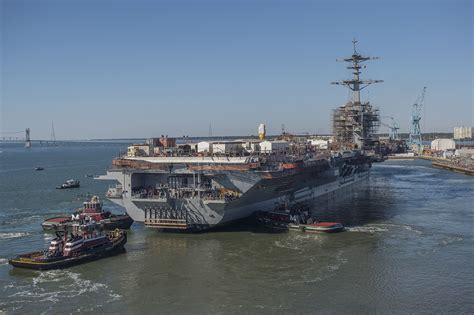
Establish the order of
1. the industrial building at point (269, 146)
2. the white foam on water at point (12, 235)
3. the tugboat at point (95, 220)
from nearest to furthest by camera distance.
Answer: the white foam on water at point (12, 235)
the tugboat at point (95, 220)
the industrial building at point (269, 146)

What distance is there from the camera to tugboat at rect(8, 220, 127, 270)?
29.4 metres

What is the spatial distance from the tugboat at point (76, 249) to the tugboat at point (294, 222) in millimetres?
12141

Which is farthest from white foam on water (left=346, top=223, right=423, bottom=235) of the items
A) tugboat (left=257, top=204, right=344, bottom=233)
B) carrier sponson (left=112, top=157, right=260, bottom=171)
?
carrier sponson (left=112, top=157, right=260, bottom=171)

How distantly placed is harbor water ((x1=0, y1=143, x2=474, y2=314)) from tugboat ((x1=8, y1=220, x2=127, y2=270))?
0.64m

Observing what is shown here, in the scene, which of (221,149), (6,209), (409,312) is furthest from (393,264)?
(6,209)

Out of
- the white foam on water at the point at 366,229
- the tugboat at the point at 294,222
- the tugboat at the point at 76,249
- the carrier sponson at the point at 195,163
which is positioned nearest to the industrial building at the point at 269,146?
the tugboat at the point at 294,222

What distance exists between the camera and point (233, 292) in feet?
83.8

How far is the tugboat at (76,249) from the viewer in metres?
29.4

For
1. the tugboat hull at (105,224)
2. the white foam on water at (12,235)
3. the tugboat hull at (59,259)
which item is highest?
the tugboat hull at (105,224)

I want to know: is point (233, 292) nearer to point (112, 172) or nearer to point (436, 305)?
point (436, 305)

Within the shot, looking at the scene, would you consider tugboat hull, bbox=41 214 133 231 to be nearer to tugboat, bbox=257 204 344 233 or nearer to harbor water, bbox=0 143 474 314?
harbor water, bbox=0 143 474 314

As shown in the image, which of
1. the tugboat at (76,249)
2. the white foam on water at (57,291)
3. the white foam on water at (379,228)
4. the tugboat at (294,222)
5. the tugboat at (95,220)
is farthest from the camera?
the tugboat at (95,220)

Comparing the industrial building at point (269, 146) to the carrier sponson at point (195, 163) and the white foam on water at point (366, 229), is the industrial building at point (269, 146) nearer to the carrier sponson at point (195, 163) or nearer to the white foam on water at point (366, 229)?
the carrier sponson at point (195, 163)

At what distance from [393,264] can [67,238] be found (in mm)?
20545
